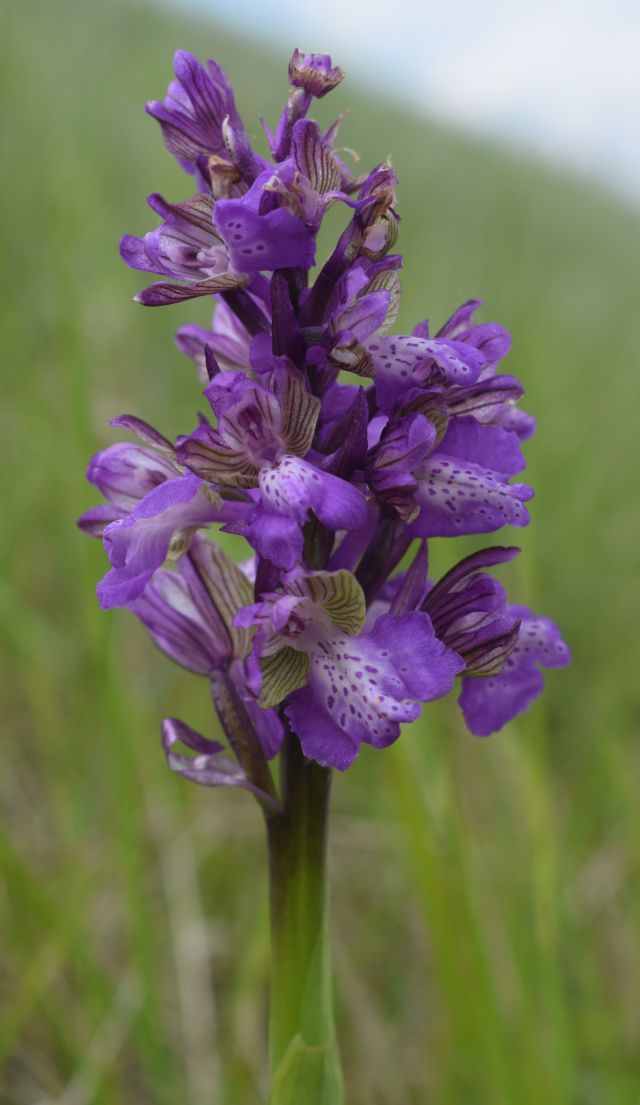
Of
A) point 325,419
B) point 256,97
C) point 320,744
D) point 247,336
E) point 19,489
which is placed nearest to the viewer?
point 320,744

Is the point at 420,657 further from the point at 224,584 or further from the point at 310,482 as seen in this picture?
the point at 224,584

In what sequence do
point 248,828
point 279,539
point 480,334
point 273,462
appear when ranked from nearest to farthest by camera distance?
point 279,539 → point 273,462 → point 480,334 → point 248,828

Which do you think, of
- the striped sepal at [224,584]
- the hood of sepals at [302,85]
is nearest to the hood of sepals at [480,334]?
the hood of sepals at [302,85]

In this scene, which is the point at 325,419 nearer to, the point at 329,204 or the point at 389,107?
the point at 329,204

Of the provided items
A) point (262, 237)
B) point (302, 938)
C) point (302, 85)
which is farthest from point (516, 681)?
point (302, 85)

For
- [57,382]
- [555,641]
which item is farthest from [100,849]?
[57,382]

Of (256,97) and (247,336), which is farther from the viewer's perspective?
(256,97)
